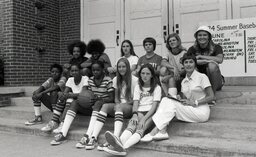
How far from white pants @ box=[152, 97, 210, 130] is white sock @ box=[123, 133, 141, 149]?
26 centimetres

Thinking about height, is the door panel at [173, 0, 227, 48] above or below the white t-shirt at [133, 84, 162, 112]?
above

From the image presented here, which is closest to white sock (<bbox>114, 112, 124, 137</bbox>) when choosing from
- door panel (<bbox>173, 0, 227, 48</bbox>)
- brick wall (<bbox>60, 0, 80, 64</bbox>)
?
door panel (<bbox>173, 0, 227, 48</bbox>)

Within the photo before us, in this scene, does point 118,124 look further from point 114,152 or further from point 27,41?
point 27,41

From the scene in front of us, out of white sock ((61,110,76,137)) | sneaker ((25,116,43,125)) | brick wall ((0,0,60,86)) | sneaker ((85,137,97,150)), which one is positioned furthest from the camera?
brick wall ((0,0,60,86))

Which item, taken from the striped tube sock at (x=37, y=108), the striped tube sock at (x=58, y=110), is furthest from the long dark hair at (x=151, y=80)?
the striped tube sock at (x=37, y=108)

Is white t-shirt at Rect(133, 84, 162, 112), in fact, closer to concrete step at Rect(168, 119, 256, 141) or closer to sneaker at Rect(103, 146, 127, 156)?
concrete step at Rect(168, 119, 256, 141)

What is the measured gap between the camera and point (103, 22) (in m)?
6.61

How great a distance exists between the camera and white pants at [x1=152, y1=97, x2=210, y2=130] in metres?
3.15

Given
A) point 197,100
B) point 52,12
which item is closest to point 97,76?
point 197,100

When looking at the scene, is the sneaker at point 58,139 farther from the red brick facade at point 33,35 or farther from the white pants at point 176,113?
the red brick facade at point 33,35

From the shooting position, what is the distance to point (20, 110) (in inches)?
→ 186

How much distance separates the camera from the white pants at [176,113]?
3.15 meters

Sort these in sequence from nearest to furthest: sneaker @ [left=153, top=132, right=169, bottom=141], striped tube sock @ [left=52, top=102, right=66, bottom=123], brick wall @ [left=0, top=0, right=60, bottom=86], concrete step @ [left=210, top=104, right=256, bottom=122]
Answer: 1. sneaker @ [left=153, top=132, right=169, bottom=141]
2. concrete step @ [left=210, top=104, right=256, bottom=122]
3. striped tube sock @ [left=52, top=102, right=66, bottom=123]
4. brick wall @ [left=0, top=0, right=60, bottom=86]

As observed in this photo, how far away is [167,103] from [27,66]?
13.8ft
